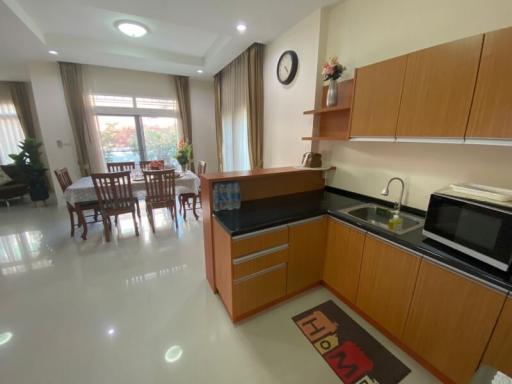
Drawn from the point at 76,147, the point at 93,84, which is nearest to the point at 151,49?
the point at 93,84

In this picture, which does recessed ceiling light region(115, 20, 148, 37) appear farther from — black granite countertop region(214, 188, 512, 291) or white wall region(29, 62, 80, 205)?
black granite countertop region(214, 188, 512, 291)

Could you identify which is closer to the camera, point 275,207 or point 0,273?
point 275,207

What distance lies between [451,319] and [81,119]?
6014 millimetres

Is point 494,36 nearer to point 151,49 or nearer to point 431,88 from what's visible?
point 431,88

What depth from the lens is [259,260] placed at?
5.57ft

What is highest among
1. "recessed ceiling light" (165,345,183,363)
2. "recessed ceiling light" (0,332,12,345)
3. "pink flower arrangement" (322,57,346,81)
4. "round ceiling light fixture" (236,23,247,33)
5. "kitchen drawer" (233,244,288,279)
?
"round ceiling light fixture" (236,23,247,33)

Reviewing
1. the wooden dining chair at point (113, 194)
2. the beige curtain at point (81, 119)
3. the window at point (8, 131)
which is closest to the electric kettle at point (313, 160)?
the wooden dining chair at point (113, 194)

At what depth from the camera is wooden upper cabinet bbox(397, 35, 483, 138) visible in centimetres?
123

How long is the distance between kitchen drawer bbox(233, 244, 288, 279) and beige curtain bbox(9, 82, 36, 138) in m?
6.99

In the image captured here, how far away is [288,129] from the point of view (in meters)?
2.93

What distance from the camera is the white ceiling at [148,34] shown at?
7.50 feet

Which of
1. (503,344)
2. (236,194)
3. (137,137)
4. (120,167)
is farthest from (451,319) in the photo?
(137,137)

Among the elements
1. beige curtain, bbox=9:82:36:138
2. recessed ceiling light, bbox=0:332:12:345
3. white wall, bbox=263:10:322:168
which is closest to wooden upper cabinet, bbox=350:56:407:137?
white wall, bbox=263:10:322:168

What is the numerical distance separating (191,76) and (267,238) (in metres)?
4.79
